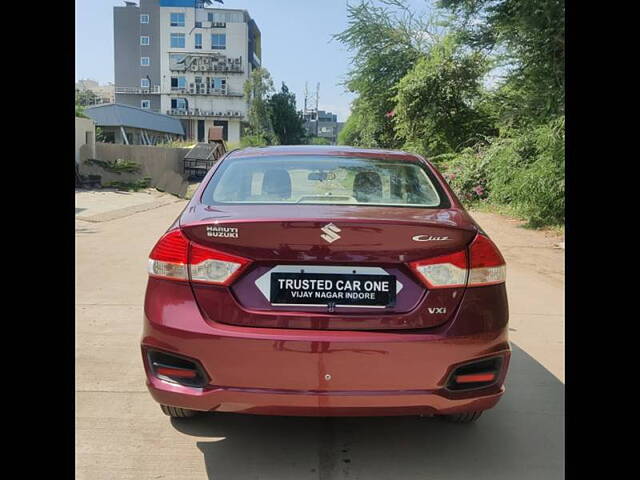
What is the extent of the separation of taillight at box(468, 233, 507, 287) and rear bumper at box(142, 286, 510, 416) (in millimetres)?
157

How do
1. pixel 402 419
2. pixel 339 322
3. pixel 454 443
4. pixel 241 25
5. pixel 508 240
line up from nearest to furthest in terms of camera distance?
pixel 339 322 → pixel 454 443 → pixel 402 419 → pixel 508 240 → pixel 241 25

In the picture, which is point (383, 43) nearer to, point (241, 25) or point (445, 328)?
point (445, 328)

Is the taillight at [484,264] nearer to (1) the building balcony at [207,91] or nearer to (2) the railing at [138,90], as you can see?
(1) the building balcony at [207,91]

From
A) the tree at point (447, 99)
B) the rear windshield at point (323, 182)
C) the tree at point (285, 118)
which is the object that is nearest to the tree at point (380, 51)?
the tree at point (447, 99)

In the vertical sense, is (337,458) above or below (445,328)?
below

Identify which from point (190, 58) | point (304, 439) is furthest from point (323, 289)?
point (190, 58)

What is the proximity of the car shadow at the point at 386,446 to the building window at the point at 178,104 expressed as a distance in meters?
86.5

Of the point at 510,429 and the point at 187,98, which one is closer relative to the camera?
the point at 510,429

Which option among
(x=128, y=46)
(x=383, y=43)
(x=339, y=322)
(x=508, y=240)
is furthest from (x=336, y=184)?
(x=128, y=46)

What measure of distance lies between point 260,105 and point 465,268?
7150 cm

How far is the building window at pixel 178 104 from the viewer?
85000 millimetres

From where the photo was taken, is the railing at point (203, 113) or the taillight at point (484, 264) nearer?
the taillight at point (484, 264)

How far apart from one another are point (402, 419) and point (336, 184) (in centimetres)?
143

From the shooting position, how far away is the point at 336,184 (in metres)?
3.45
